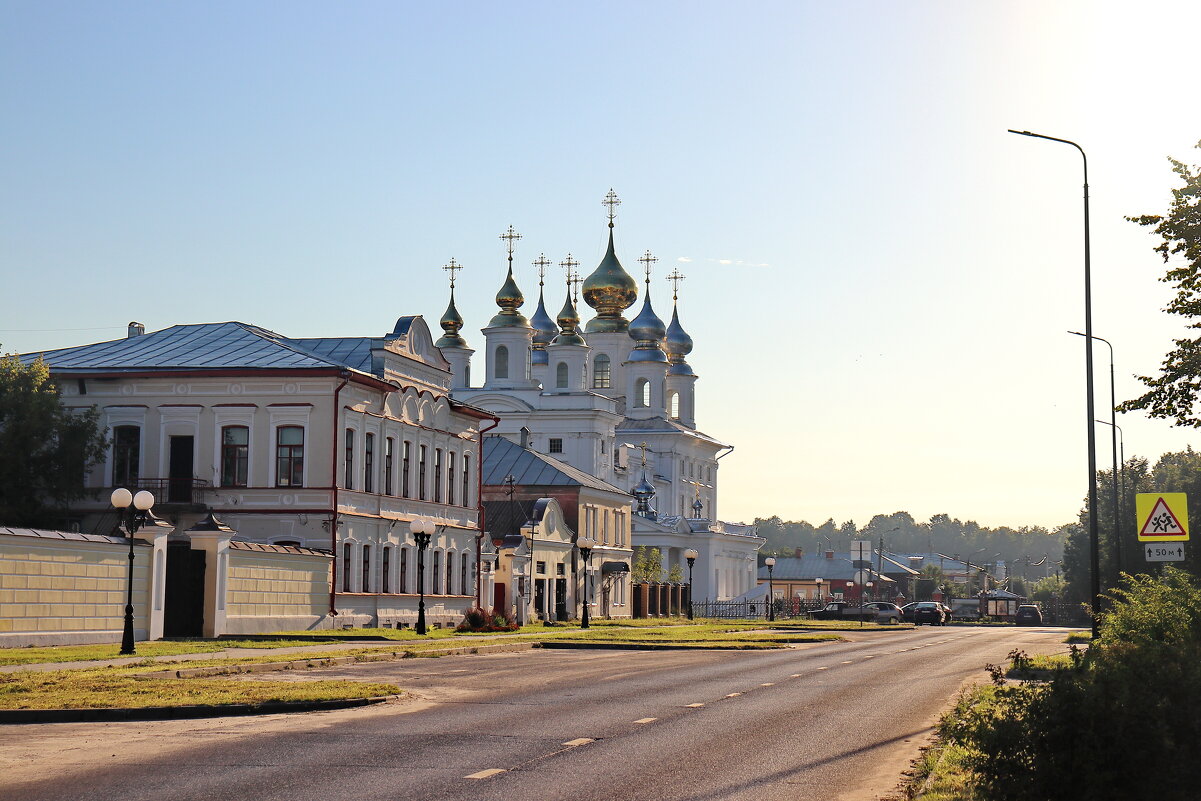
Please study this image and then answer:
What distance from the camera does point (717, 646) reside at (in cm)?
3994

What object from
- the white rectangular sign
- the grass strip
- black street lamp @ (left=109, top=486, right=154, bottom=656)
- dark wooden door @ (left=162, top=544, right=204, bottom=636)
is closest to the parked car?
the white rectangular sign

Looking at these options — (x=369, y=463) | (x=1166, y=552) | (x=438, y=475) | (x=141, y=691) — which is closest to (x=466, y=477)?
(x=438, y=475)

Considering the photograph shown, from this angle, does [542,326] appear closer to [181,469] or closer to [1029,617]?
[1029,617]

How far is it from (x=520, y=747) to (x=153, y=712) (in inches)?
→ 195

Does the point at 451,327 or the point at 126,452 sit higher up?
the point at 451,327

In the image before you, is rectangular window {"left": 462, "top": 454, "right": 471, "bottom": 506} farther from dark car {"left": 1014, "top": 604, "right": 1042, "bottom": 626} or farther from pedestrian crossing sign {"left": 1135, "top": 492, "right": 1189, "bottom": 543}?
dark car {"left": 1014, "top": 604, "right": 1042, "bottom": 626}

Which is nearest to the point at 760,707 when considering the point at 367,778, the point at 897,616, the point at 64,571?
the point at 367,778

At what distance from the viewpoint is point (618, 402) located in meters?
112

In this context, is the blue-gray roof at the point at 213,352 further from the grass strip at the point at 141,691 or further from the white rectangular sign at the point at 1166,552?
the grass strip at the point at 141,691

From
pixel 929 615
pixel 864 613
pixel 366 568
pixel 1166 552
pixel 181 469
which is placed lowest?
pixel 929 615

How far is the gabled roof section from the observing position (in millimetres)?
71000

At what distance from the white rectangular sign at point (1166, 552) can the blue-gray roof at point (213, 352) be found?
23.7m

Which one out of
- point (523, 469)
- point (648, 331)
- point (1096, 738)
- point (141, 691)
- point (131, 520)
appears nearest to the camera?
point (1096, 738)

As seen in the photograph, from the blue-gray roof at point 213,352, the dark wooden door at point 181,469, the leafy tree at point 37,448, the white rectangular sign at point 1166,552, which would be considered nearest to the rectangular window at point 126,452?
the leafy tree at point 37,448
